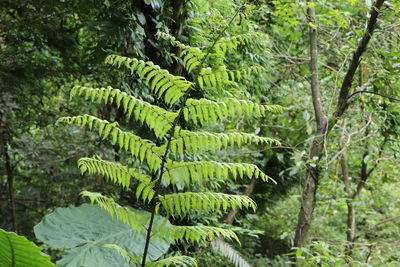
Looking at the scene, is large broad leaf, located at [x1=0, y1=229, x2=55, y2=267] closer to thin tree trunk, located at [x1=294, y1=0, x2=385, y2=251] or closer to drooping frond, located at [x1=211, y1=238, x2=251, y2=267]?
drooping frond, located at [x1=211, y1=238, x2=251, y2=267]

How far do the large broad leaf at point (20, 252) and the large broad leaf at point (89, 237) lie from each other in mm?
1200

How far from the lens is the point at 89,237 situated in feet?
8.14

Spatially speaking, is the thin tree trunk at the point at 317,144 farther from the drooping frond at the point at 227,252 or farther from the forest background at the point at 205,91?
the drooping frond at the point at 227,252

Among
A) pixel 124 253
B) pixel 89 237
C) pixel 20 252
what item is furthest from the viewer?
pixel 89 237

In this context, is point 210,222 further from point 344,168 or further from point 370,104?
point 344,168

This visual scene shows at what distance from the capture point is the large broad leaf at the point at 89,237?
2270 mm

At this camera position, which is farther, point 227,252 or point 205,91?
point 227,252

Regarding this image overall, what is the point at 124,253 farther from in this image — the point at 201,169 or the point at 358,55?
the point at 358,55

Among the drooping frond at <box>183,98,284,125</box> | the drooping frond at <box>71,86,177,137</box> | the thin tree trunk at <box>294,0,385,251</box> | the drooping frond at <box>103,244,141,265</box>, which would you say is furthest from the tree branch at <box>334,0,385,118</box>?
the drooping frond at <box>103,244,141,265</box>

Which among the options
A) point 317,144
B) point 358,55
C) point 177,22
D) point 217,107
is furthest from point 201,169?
point 358,55

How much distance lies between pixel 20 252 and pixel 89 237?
62.0 inches

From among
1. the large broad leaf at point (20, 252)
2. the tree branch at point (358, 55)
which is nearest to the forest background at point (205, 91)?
the tree branch at point (358, 55)

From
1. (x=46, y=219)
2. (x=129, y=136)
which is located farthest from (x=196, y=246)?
(x=129, y=136)

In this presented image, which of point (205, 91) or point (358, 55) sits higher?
point (358, 55)
